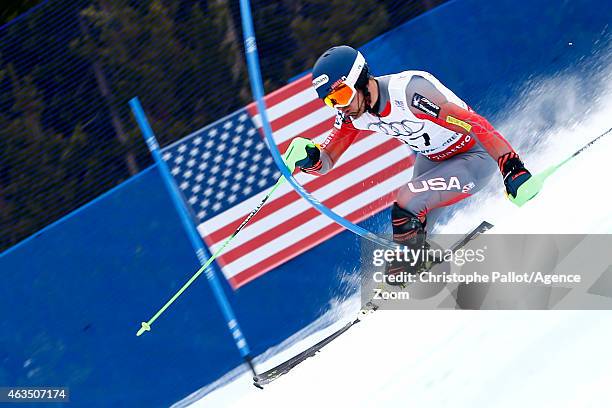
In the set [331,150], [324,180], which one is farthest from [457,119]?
[324,180]

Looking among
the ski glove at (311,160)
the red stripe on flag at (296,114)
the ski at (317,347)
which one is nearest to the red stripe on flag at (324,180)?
the red stripe on flag at (296,114)

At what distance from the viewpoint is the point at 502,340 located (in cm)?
389

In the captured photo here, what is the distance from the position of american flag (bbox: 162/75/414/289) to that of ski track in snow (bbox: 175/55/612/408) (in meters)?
0.59

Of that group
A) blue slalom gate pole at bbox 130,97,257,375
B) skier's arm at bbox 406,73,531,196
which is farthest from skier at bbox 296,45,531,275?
blue slalom gate pole at bbox 130,97,257,375

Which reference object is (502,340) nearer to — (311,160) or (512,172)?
(512,172)

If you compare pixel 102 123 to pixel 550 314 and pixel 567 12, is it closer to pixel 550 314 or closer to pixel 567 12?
pixel 550 314

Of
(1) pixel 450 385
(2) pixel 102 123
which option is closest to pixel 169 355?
(2) pixel 102 123

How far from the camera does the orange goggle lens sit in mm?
4035

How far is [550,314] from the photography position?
3.93 meters

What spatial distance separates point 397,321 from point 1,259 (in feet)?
8.46

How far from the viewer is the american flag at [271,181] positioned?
538 cm

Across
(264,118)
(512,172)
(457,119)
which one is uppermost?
(264,118)

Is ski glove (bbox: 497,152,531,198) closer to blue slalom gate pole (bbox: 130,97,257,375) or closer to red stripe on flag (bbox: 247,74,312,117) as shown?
red stripe on flag (bbox: 247,74,312,117)

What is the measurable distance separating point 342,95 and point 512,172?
96cm
